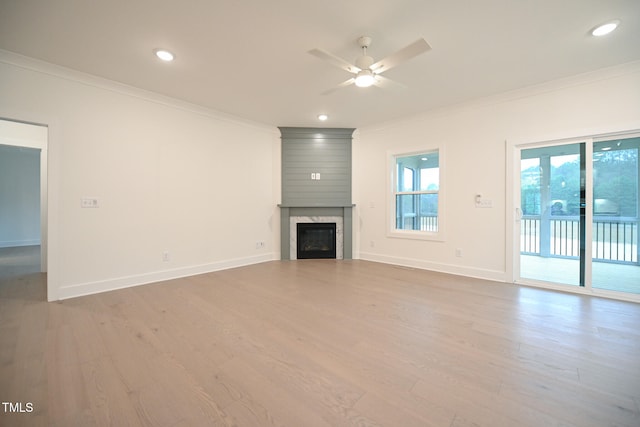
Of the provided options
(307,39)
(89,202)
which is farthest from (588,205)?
(89,202)

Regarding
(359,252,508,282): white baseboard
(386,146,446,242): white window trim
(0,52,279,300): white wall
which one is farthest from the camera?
(386,146,446,242): white window trim

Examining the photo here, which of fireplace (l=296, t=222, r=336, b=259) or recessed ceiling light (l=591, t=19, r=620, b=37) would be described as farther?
fireplace (l=296, t=222, r=336, b=259)

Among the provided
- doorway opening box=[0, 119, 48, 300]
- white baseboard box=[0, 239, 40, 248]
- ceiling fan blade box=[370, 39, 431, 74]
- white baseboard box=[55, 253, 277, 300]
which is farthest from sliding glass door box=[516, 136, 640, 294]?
white baseboard box=[0, 239, 40, 248]

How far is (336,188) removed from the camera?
16.9 feet

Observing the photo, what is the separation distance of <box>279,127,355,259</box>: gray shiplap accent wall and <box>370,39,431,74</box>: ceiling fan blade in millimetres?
2712

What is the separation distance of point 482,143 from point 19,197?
38.0 ft

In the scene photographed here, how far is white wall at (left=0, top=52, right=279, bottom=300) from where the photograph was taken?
280 centimetres

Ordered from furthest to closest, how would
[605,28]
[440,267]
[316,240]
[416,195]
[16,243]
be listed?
[16,243], [316,240], [416,195], [440,267], [605,28]

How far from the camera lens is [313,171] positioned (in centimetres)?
509

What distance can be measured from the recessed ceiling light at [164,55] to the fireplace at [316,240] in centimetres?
337

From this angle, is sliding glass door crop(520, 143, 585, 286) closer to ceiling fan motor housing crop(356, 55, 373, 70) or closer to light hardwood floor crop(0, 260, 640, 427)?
light hardwood floor crop(0, 260, 640, 427)

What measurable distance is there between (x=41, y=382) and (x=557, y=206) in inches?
218

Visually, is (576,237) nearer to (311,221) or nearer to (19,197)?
(311,221)

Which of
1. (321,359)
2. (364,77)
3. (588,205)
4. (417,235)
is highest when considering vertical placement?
(364,77)
